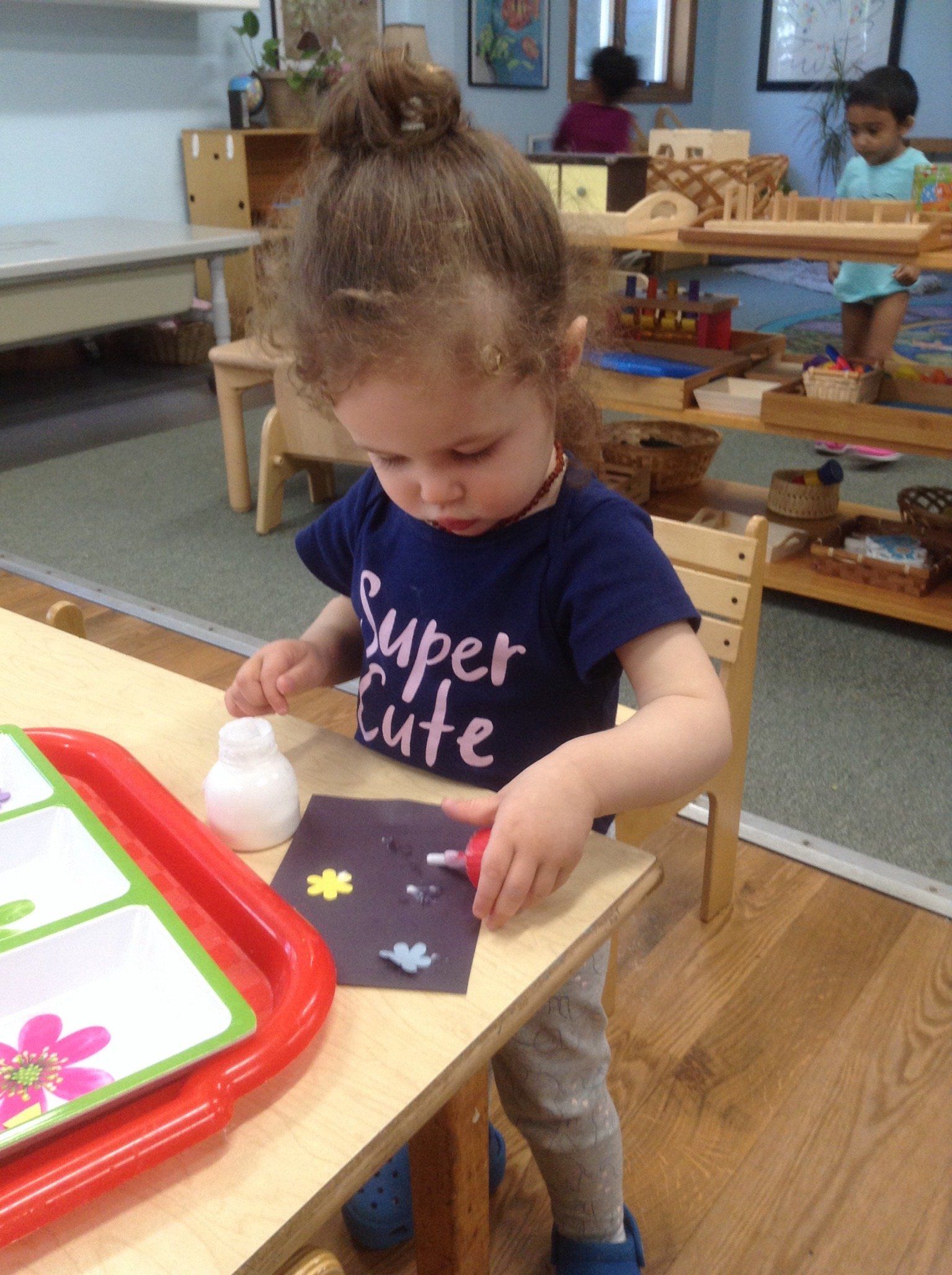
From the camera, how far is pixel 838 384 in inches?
81.3

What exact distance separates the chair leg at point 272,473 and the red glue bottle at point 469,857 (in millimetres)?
2102

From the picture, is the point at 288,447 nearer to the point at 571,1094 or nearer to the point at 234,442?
the point at 234,442

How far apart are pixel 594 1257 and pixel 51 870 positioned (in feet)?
1.91

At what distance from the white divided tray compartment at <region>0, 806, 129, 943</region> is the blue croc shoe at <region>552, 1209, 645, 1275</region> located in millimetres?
566

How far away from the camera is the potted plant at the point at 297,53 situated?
165 inches

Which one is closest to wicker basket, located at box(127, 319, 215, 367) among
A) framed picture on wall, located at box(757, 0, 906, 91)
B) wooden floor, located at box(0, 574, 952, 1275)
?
wooden floor, located at box(0, 574, 952, 1275)

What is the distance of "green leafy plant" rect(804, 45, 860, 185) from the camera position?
696cm

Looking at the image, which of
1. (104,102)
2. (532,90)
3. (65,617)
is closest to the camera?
(65,617)

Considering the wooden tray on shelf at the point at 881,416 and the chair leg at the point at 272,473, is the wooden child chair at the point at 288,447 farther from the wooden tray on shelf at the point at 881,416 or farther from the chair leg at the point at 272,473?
the wooden tray on shelf at the point at 881,416

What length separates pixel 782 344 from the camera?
2605 millimetres

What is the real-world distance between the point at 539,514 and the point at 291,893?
0.31 m

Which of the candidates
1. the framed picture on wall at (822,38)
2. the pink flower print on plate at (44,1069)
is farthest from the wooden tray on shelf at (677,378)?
the framed picture on wall at (822,38)

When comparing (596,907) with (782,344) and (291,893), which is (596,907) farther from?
(782,344)

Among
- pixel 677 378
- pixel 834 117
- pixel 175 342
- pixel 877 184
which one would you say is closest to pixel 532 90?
pixel 834 117
